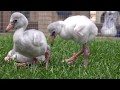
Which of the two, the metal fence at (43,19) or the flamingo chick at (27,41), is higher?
the metal fence at (43,19)

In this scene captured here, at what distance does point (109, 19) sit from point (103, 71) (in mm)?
5894

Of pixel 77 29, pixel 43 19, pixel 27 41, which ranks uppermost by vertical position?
pixel 43 19

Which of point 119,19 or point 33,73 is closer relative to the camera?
point 33,73

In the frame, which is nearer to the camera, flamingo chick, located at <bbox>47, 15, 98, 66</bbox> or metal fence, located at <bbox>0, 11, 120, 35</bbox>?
flamingo chick, located at <bbox>47, 15, 98, 66</bbox>

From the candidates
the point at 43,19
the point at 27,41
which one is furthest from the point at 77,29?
the point at 43,19

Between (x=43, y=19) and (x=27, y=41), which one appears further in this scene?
(x=43, y=19)

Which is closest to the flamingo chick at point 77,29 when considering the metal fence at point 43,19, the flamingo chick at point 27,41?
the flamingo chick at point 27,41

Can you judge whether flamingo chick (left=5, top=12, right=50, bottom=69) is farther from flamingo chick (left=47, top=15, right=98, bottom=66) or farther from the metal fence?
the metal fence

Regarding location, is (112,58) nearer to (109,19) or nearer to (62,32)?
(62,32)

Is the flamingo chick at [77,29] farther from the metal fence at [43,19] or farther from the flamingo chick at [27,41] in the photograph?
the metal fence at [43,19]

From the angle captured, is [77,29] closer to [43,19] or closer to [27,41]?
[27,41]

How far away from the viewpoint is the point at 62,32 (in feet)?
10.5

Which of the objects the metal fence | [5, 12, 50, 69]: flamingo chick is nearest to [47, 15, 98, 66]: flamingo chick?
[5, 12, 50, 69]: flamingo chick
